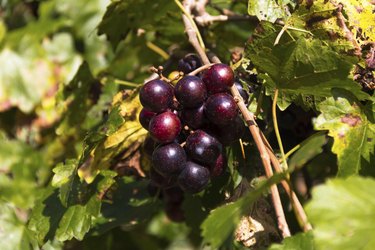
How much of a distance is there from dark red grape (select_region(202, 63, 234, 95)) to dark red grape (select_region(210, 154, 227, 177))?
16cm

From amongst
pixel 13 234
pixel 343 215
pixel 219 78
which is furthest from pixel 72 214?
pixel 343 215

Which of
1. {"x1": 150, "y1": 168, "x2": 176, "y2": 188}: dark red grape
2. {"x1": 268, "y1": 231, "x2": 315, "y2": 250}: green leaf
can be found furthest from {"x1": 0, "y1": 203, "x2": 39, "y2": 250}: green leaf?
{"x1": 268, "y1": 231, "x2": 315, "y2": 250}: green leaf

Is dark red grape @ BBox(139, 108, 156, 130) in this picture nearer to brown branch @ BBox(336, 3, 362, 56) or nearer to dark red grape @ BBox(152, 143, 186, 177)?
dark red grape @ BBox(152, 143, 186, 177)

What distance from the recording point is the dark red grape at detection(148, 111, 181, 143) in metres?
1.35

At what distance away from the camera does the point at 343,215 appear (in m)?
1.02

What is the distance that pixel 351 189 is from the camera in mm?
1044

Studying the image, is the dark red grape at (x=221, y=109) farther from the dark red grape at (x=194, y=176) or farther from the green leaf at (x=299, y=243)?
the green leaf at (x=299, y=243)

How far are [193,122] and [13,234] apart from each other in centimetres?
70

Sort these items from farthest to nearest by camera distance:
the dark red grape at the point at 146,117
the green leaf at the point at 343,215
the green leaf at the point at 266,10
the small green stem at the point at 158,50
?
the small green stem at the point at 158,50 < the green leaf at the point at 266,10 < the dark red grape at the point at 146,117 < the green leaf at the point at 343,215

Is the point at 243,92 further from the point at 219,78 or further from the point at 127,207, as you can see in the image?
the point at 127,207

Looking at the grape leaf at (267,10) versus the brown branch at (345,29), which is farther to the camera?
the grape leaf at (267,10)

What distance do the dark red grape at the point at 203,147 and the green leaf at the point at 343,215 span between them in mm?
362

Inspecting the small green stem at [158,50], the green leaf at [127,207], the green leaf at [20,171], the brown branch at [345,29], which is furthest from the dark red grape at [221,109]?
the green leaf at [20,171]

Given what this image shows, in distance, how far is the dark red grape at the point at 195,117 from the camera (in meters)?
1.37
